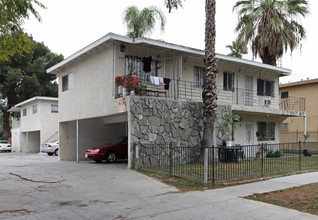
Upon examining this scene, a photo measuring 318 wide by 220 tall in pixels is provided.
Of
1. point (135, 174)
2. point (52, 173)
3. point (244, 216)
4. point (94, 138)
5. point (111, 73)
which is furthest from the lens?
point (94, 138)

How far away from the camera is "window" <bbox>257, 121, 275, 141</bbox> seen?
20484mm

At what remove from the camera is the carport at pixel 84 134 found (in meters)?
18.7

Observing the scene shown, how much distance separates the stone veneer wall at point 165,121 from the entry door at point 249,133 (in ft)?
18.1

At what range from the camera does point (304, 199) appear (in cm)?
746

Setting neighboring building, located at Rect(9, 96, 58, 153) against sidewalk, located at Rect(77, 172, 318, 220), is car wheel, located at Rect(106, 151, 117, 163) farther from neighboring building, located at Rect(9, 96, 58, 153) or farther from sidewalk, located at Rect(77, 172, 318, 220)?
neighboring building, located at Rect(9, 96, 58, 153)

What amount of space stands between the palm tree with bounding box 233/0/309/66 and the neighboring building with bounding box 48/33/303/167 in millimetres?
2049

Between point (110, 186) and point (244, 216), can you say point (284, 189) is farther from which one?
point (110, 186)

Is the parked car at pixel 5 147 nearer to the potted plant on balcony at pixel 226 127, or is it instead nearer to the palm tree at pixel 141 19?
the palm tree at pixel 141 19

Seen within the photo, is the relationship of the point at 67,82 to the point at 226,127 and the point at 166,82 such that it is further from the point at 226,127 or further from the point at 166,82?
the point at 226,127

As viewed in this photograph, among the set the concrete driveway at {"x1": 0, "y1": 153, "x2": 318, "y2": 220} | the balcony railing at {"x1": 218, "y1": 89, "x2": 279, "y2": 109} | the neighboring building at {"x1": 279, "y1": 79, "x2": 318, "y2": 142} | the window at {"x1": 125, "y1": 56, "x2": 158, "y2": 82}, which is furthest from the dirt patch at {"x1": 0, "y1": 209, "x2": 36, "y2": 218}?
the neighboring building at {"x1": 279, "y1": 79, "x2": 318, "y2": 142}

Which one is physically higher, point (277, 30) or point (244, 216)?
point (277, 30)

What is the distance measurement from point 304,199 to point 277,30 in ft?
53.4

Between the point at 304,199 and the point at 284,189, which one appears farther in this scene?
the point at 284,189

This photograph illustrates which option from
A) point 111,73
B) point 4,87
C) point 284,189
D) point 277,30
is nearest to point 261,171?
point 284,189
